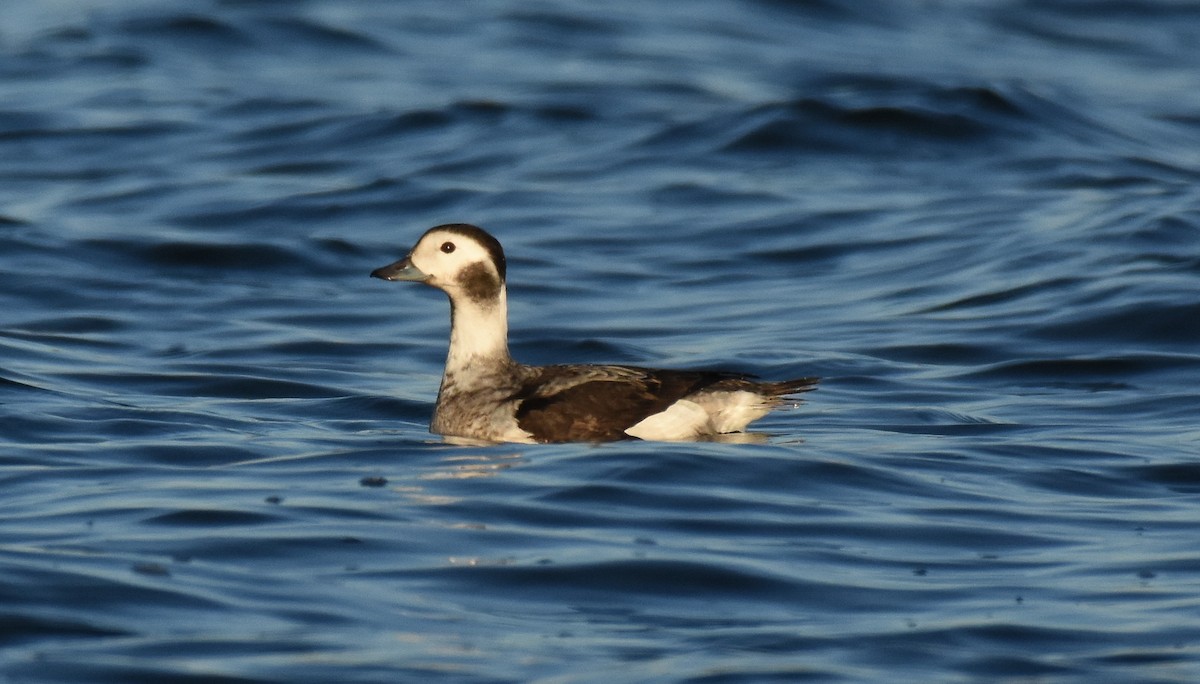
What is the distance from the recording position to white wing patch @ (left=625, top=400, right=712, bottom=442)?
1041 centimetres

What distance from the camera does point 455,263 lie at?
11.2m

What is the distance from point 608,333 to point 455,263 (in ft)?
13.3

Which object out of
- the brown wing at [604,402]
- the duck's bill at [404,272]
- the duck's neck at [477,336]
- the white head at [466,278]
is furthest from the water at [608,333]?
the duck's bill at [404,272]

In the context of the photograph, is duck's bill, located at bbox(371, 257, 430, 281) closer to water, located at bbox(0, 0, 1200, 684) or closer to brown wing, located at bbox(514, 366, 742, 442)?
water, located at bbox(0, 0, 1200, 684)

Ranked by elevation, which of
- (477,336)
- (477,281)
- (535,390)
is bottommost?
(535,390)

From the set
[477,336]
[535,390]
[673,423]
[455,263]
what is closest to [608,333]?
[477,336]

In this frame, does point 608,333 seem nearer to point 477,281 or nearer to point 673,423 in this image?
point 477,281

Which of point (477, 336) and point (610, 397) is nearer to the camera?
point (610, 397)

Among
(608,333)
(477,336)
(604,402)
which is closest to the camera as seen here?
(604,402)

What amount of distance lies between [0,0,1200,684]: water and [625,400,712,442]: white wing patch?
12.6 inches

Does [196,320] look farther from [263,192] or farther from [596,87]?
[596,87]

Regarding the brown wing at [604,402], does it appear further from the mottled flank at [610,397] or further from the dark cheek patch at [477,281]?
the dark cheek patch at [477,281]

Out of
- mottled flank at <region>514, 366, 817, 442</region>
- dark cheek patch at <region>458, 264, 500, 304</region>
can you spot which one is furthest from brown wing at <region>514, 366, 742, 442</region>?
dark cheek patch at <region>458, 264, 500, 304</region>

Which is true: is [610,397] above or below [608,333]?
above
